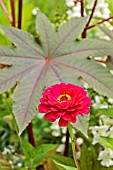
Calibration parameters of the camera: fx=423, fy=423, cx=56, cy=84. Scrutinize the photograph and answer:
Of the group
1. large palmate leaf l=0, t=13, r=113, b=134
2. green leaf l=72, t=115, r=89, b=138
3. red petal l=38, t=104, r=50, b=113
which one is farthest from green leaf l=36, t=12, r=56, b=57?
red petal l=38, t=104, r=50, b=113

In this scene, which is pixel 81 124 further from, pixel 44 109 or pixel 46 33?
pixel 46 33

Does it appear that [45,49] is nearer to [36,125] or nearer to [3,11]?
[3,11]

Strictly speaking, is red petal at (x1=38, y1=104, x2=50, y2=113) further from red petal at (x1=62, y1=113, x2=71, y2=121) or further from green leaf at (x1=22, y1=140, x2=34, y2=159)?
green leaf at (x1=22, y1=140, x2=34, y2=159)

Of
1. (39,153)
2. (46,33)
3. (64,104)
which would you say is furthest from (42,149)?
(64,104)

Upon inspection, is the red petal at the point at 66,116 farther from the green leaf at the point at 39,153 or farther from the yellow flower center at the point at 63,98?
the green leaf at the point at 39,153

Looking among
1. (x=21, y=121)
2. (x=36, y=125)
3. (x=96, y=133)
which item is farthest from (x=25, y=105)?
(x=36, y=125)
